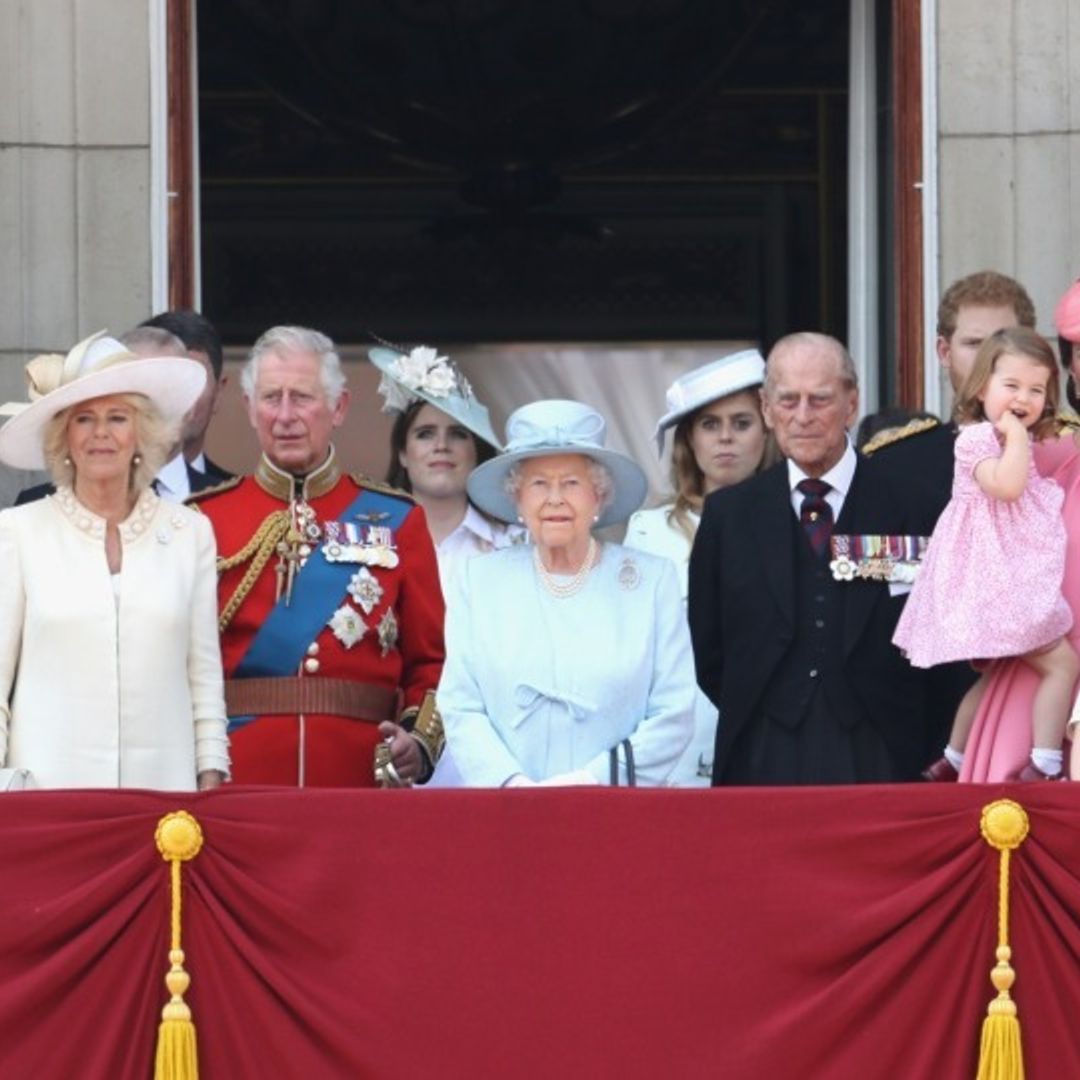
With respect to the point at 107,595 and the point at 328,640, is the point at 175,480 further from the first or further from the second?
the point at 107,595

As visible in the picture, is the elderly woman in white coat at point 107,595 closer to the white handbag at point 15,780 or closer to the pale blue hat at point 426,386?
the white handbag at point 15,780

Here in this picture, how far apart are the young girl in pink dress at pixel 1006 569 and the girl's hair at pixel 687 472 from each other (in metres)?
1.26

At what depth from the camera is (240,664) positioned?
28.5 feet

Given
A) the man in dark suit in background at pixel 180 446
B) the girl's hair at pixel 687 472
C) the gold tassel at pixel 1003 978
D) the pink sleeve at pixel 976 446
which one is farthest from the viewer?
the girl's hair at pixel 687 472

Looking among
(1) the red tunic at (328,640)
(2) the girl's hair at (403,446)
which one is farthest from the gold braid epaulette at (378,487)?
(2) the girl's hair at (403,446)

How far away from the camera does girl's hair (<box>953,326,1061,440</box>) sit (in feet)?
26.6

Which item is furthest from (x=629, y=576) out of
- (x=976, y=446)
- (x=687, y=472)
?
(x=687, y=472)

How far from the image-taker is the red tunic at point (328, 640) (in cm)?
863

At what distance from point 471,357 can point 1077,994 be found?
7.64 meters

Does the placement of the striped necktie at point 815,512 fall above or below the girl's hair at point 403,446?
below

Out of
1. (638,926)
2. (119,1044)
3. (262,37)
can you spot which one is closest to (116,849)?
(119,1044)

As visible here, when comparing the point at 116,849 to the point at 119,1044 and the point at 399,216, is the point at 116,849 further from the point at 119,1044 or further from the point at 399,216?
the point at 399,216

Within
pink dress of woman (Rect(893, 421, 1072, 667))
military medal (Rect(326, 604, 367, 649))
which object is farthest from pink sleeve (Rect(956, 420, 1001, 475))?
military medal (Rect(326, 604, 367, 649))

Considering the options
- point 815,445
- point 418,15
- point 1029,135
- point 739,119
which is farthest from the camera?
point 739,119
